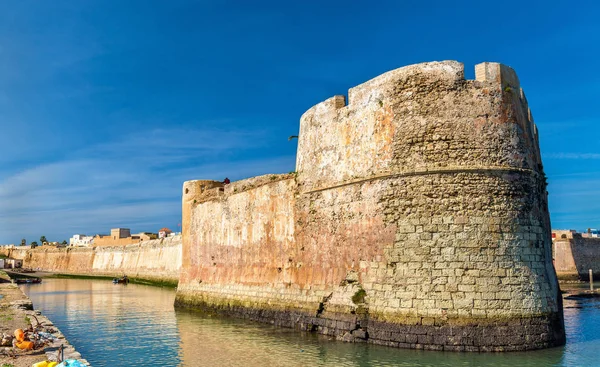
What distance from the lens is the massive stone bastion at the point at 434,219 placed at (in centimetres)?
1096

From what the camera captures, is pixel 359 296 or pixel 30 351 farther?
pixel 359 296

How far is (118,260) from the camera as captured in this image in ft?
174

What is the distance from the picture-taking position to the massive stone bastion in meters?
11.0

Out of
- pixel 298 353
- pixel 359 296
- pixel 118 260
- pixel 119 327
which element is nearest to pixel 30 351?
pixel 298 353

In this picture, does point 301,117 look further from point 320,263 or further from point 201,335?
point 201,335

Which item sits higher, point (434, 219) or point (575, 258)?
point (434, 219)

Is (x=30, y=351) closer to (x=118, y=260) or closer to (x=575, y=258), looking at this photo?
(x=575, y=258)

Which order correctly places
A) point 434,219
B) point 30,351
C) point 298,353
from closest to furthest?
point 30,351 < point 434,219 < point 298,353

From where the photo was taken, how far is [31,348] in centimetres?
935

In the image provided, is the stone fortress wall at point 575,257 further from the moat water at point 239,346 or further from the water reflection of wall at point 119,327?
the water reflection of wall at point 119,327

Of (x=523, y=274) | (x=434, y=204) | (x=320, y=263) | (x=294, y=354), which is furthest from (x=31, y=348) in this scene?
(x=523, y=274)

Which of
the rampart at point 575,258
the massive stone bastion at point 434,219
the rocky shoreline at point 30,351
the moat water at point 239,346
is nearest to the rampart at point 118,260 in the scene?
the moat water at point 239,346

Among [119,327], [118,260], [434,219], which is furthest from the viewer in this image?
[118,260]

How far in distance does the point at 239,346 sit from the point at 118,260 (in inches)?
1701
